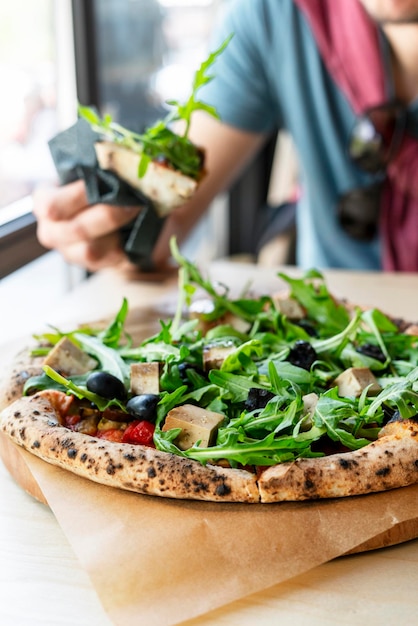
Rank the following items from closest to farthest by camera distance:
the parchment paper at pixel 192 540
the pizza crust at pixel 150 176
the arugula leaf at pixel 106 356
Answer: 1. the parchment paper at pixel 192 540
2. the arugula leaf at pixel 106 356
3. the pizza crust at pixel 150 176

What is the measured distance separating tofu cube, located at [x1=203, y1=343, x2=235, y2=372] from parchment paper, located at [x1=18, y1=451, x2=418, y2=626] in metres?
0.32

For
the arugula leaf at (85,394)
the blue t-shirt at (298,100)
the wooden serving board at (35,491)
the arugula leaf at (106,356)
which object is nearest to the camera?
the wooden serving board at (35,491)

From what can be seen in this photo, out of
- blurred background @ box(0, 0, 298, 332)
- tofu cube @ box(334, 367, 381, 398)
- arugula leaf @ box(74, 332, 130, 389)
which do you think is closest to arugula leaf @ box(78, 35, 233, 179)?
blurred background @ box(0, 0, 298, 332)

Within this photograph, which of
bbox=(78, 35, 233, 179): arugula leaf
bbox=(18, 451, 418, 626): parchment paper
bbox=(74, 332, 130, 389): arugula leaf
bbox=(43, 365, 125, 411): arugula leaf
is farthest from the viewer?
bbox=(78, 35, 233, 179): arugula leaf

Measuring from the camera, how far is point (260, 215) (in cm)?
496

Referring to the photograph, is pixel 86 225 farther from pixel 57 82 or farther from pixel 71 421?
pixel 57 82

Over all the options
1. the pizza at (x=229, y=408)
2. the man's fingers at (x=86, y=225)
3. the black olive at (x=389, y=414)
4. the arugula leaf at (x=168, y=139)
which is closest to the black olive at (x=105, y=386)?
the pizza at (x=229, y=408)

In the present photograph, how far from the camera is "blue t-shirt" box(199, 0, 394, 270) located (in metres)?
2.56

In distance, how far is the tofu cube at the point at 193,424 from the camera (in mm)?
1093

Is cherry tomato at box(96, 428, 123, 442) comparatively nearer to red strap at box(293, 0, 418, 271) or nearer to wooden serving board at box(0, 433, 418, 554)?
wooden serving board at box(0, 433, 418, 554)

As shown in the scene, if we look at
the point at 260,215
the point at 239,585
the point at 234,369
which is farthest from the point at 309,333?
the point at 260,215

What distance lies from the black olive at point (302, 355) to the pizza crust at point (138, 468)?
331mm

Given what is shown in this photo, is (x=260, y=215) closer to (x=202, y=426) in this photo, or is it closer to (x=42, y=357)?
(x=42, y=357)

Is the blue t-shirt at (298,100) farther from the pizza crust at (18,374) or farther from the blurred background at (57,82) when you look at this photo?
the pizza crust at (18,374)
